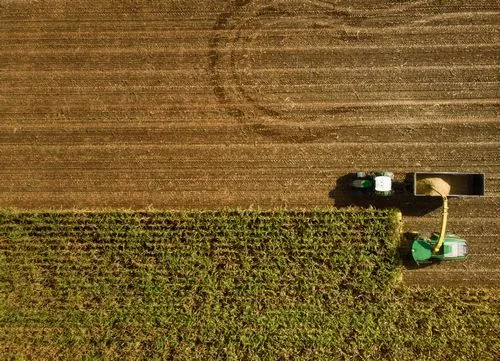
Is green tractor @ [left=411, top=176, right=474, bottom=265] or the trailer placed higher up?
the trailer

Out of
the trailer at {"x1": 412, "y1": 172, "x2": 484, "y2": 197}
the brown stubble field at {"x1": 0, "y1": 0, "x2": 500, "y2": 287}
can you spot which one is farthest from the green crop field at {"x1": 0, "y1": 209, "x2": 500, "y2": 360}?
the trailer at {"x1": 412, "y1": 172, "x2": 484, "y2": 197}

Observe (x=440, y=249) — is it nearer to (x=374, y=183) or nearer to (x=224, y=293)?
(x=374, y=183)

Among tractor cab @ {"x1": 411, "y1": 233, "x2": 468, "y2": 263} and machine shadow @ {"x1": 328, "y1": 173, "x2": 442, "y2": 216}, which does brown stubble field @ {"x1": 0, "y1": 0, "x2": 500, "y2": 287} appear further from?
tractor cab @ {"x1": 411, "y1": 233, "x2": 468, "y2": 263}

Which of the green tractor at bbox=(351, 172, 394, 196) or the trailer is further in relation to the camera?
the trailer

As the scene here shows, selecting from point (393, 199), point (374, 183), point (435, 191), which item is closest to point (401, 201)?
point (393, 199)

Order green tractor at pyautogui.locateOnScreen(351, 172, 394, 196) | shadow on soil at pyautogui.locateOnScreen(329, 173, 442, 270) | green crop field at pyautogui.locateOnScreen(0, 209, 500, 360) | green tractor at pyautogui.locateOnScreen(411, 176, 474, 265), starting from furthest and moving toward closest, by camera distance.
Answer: shadow on soil at pyautogui.locateOnScreen(329, 173, 442, 270) < green crop field at pyautogui.locateOnScreen(0, 209, 500, 360) < green tractor at pyautogui.locateOnScreen(351, 172, 394, 196) < green tractor at pyautogui.locateOnScreen(411, 176, 474, 265)

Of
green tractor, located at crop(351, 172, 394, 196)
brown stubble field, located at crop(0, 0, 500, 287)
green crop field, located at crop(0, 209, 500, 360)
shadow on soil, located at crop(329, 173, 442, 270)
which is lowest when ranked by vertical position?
green crop field, located at crop(0, 209, 500, 360)

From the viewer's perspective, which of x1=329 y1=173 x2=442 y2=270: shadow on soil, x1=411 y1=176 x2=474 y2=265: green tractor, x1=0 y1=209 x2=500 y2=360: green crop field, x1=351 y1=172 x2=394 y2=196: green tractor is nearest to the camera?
x1=411 y1=176 x2=474 y2=265: green tractor

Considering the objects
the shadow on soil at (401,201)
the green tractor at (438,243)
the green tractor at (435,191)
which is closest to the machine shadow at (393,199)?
the shadow on soil at (401,201)
